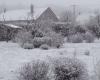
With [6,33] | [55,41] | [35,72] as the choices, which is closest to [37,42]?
[55,41]

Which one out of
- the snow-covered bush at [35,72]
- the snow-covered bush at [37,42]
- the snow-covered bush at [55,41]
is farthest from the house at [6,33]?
the snow-covered bush at [35,72]

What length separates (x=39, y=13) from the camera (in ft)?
137

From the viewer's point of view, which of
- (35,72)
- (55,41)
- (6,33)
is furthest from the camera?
(6,33)

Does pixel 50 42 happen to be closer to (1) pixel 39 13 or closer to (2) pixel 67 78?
(2) pixel 67 78

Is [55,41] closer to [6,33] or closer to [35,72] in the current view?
[6,33]

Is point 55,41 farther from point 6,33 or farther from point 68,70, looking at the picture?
point 68,70

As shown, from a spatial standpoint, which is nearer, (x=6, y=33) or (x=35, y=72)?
(x=35, y=72)

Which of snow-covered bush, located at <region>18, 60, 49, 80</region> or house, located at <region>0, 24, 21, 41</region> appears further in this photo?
house, located at <region>0, 24, 21, 41</region>

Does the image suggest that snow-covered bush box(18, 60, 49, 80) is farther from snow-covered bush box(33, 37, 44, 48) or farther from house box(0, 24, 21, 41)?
house box(0, 24, 21, 41)

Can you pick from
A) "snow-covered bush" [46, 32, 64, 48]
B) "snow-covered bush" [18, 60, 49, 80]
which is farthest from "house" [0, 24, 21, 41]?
"snow-covered bush" [18, 60, 49, 80]

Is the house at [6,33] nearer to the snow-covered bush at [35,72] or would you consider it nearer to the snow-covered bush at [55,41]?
the snow-covered bush at [55,41]

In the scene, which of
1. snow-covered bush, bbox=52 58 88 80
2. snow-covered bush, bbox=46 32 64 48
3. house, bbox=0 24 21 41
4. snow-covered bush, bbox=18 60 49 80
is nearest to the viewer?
snow-covered bush, bbox=18 60 49 80

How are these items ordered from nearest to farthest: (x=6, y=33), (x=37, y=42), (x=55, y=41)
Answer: (x=37, y=42), (x=55, y=41), (x=6, y=33)

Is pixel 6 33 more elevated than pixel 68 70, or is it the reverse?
pixel 6 33
